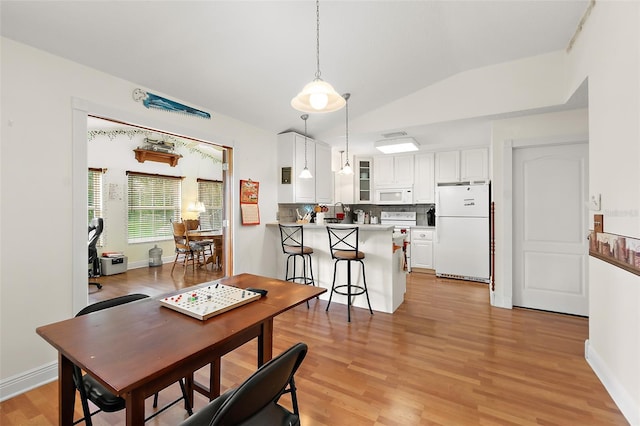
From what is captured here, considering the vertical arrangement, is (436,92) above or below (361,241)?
above

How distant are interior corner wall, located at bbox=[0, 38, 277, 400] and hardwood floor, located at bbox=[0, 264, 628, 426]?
39 centimetres

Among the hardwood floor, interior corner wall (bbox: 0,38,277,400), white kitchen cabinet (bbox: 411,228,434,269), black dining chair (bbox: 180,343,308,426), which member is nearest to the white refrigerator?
white kitchen cabinet (bbox: 411,228,434,269)

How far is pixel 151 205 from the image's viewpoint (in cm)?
635

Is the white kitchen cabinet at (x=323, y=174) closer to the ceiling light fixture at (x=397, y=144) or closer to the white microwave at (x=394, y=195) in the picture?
the ceiling light fixture at (x=397, y=144)

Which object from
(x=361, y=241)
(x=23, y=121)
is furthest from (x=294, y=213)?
(x=23, y=121)

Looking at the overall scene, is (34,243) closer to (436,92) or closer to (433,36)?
(433,36)

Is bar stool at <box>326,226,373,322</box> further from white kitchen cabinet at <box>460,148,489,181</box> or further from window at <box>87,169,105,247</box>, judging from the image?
window at <box>87,169,105,247</box>

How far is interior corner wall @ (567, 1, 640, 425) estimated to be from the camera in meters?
1.67

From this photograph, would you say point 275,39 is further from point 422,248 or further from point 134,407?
point 422,248

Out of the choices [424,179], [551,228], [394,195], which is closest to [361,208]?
[394,195]

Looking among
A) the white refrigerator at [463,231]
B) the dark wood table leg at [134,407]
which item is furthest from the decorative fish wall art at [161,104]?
the white refrigerator at [463,231]

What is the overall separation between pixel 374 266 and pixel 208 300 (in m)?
2.39

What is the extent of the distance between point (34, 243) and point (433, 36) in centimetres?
370

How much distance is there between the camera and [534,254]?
3.56 metres
